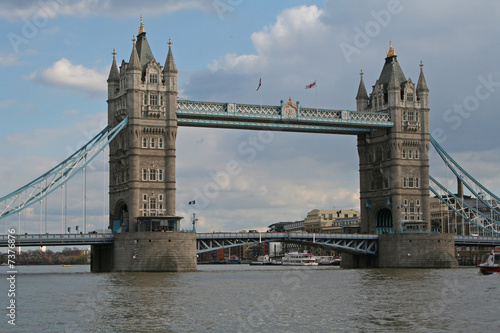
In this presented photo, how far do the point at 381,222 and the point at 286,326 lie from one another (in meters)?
83.2

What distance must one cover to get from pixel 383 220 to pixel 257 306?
2928 inches

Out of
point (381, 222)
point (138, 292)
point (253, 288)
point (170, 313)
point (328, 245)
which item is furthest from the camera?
point (381, 222)

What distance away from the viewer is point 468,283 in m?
73.2

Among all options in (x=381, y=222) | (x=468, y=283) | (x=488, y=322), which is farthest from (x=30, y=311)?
(x=381, y=222)

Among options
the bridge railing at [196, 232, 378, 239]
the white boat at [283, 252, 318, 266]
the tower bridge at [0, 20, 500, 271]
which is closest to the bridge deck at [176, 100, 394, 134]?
the tower bridge at [0, 20, 500, 271]

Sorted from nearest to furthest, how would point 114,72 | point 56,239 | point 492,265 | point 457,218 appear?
point 492,265
point 56,239
point 114,72
point 457,218

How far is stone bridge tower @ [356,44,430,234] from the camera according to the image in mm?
118375

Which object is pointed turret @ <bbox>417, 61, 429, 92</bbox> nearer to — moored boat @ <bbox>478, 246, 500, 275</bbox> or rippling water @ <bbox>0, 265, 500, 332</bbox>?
moored boat @ <bbox>478, 246, 500, 275</bbox>

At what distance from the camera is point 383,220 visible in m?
124

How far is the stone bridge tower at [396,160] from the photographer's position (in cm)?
11838

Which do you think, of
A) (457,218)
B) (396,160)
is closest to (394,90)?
(396,160)

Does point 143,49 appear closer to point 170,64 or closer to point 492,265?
point 170,64

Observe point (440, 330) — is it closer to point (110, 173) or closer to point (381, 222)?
point (110, 173)

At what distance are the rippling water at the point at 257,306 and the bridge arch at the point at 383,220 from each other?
45.6 meters
